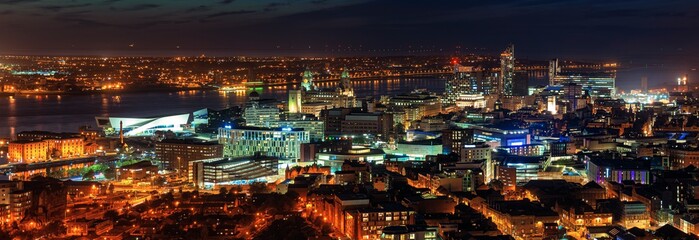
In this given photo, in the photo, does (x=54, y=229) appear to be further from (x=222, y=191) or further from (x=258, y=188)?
(x=258, y=188)

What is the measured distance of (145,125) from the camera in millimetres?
21656

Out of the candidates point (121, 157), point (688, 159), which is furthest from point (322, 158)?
point (688, 159)

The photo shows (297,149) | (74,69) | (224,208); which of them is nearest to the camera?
(224,208)

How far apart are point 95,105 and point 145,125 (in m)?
12.2

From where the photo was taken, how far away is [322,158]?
1590cm

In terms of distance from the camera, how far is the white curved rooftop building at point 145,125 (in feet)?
70.1

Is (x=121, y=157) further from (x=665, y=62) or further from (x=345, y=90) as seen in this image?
(x=665, y=62)

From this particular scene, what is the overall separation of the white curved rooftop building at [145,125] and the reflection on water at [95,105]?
1590 mm

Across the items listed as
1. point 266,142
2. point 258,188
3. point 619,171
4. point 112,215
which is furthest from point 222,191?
point 619,171

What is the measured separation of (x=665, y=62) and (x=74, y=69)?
39.5 meters

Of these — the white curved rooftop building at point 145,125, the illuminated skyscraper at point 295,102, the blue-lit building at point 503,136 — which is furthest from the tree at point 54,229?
the illuminated skyscraper at point 295,102

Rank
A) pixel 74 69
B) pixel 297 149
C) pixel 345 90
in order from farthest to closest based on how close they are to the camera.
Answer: pixel 74 69 → pixel 345 90 → pixel 297 149

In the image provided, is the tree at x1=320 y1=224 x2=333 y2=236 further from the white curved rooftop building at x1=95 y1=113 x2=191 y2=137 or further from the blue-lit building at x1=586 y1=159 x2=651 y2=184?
the white curved rooftop building at x1=95 y1=113 x2=191 y2=137

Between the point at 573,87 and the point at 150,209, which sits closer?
the point at 150,209
